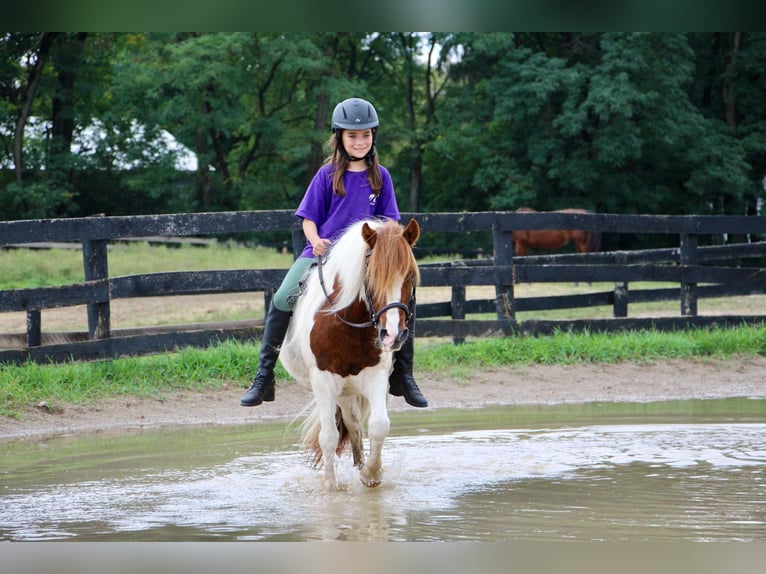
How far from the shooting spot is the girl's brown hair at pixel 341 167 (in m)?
6.23

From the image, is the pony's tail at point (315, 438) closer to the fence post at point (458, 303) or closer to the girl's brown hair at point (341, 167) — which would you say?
the girl's brown hair at point (341, 167)

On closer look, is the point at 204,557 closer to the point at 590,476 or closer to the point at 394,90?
the point at 590,476

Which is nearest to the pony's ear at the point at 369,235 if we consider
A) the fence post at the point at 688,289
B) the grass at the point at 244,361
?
the grass at the point at 244,361

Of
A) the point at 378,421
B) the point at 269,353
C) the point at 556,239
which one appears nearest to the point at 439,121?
the point at 556,239

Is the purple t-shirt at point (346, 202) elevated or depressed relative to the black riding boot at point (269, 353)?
elevated

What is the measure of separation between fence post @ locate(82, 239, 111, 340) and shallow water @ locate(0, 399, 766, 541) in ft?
5.82

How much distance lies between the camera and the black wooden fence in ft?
31.1

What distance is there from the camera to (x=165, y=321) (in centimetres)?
1467

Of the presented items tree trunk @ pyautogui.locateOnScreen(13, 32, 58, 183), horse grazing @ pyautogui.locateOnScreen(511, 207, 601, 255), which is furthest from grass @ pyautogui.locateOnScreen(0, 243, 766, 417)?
tree trunk @ pyautogui.locateOnScreen(13, 32, 58, 183)

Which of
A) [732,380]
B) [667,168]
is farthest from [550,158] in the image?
[732,380]

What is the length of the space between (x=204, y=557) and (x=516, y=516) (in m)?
1.86

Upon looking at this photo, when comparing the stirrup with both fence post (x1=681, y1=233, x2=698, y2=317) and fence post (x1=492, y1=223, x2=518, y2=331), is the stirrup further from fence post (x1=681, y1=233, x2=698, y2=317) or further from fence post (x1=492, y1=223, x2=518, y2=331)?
fence post (x1=681, y1=233, x2=698, y2=317)

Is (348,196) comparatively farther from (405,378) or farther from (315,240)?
(405,378)

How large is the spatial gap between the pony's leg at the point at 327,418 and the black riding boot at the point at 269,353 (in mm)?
528
